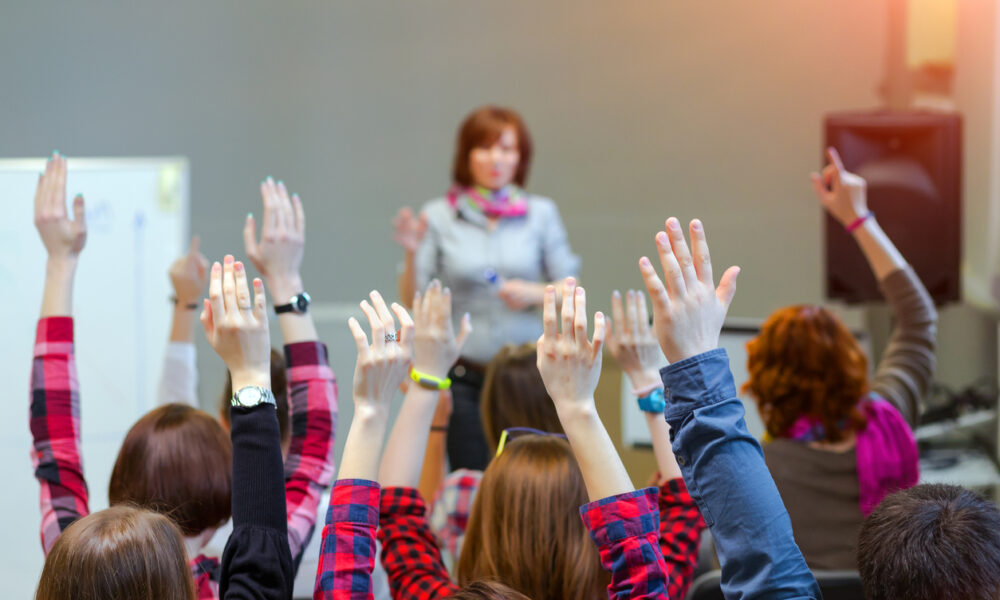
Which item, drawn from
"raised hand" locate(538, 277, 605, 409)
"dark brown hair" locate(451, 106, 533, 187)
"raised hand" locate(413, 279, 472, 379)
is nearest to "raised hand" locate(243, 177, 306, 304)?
"raised hand" locate(413, 279, 472, 379)

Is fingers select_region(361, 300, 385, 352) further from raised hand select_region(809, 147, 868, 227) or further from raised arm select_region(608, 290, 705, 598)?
raised hand select_region(809, 147, 868, 227)

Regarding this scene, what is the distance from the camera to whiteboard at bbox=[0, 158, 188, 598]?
2459 mm

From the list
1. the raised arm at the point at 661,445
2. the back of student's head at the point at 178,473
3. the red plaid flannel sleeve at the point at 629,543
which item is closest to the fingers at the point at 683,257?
the red plaid flannel sleeve at the point at 629,543

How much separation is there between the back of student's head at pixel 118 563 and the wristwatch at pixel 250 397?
16cm

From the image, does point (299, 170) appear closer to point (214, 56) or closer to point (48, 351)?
point (214, 56)

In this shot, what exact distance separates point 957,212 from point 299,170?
103 inches

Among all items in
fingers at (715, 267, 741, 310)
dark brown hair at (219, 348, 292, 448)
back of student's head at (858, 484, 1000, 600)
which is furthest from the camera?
dark brown hair at (219, 348, 292, 448)

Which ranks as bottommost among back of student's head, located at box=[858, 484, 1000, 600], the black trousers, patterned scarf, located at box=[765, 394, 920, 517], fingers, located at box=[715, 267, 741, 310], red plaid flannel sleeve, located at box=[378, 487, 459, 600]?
the black trousers

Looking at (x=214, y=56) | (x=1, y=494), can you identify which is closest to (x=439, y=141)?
(x=214, y=56)

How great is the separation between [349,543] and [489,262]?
1822 millimetres

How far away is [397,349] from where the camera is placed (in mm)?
1207

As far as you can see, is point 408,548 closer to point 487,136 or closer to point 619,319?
point 619,319

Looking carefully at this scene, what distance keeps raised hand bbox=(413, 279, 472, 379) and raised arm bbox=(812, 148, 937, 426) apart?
0.91 metres

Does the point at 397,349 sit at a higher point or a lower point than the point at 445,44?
lower
